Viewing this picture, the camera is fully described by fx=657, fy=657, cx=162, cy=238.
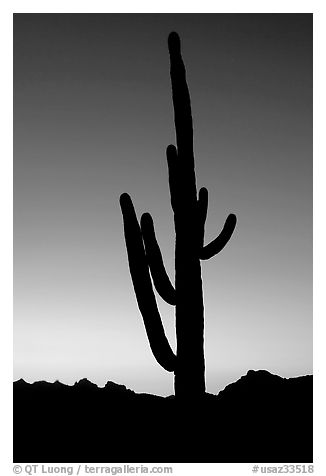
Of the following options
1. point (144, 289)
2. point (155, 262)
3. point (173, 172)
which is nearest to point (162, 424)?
point (144, 289)

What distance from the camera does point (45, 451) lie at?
9383mm

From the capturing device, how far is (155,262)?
28.2 ft

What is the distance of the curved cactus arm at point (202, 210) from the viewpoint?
8.75 meters

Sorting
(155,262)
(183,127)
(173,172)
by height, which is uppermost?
(183,127)

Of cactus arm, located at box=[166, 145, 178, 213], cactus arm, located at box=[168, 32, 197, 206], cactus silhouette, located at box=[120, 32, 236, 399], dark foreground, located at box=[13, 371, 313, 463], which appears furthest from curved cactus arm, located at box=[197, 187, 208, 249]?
dark foreground, located at box=[13, 371, 313, 463]

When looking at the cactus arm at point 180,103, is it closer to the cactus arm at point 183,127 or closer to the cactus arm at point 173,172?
the cactus arm at point 183,127

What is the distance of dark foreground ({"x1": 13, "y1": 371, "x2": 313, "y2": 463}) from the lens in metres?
8.41

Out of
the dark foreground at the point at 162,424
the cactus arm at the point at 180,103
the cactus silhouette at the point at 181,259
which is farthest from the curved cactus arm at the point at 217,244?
the dark foreground at the point at 162,424

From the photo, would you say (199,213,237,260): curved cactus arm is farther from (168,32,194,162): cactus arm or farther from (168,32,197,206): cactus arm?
(168,32,194,162): cactus arm

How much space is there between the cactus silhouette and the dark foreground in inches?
22.8

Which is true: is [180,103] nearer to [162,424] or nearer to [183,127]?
[183,127]

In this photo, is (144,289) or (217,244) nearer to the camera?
(144,289)

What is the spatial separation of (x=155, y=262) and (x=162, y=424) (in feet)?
8.75
